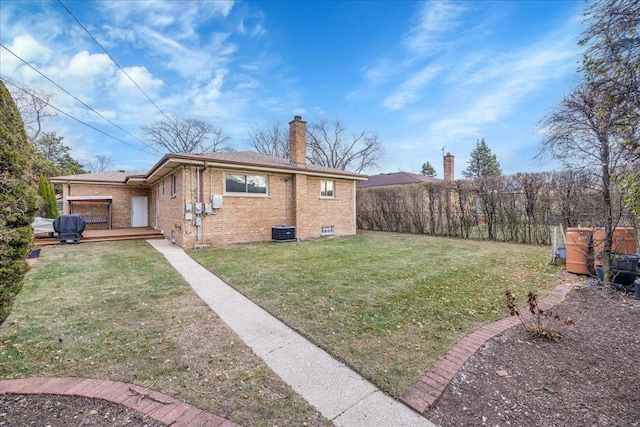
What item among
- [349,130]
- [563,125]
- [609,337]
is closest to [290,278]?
[609,337]

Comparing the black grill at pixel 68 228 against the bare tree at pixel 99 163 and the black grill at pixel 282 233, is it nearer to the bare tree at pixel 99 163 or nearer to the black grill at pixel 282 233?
the black grill at pixel 282 233

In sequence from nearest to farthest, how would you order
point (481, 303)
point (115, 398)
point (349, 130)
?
point (115, 398) < point (481, 303) < point (349, 130)

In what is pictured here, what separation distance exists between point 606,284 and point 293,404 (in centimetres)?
611

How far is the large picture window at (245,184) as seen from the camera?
10.8 m

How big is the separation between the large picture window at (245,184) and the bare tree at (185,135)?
2185 cm

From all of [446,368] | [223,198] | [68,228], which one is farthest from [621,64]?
[68,228]

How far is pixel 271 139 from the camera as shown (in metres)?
34.1

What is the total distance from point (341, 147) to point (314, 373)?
32.8 meters

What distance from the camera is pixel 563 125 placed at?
4953 mm

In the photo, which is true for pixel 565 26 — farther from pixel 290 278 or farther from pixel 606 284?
pixel 290 278

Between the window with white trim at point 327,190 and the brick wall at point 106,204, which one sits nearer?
the window with white trim at point 327,190

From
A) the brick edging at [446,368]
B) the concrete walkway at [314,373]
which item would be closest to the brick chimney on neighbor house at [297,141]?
the concrete walkway at [314,373]

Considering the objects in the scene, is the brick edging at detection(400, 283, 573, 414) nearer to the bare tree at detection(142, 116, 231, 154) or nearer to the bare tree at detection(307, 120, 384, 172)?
the bare tree at detection(307, 120, 384, 172)

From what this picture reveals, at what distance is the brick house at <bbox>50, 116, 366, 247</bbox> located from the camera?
999cm
